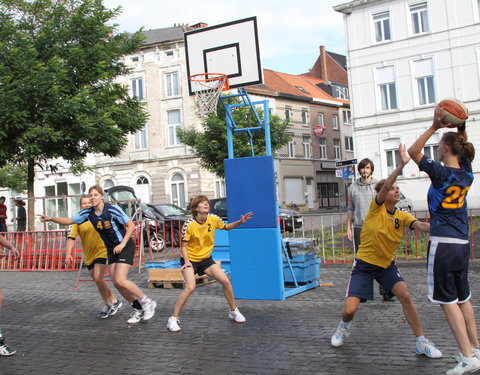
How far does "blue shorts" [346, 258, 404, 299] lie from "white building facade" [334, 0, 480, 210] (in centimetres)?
2680

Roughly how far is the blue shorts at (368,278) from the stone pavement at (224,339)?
61 cm

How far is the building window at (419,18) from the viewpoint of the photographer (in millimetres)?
31344

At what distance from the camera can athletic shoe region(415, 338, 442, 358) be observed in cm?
508

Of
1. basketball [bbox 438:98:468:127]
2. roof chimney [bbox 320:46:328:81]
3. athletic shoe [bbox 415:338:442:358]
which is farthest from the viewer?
roof chimney [bbox 320:46:328:81]

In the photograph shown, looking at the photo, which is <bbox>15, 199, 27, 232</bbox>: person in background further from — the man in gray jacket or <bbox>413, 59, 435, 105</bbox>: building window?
<bbox>413, 59, 435, 105</bbox>: building window

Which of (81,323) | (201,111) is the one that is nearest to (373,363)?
(81,323)

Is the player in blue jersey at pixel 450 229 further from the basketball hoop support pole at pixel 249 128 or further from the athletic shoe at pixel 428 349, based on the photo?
the basketball hoop support pole at pixel 249 128

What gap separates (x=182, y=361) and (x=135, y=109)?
46.8ft

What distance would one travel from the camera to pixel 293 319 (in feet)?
23.5

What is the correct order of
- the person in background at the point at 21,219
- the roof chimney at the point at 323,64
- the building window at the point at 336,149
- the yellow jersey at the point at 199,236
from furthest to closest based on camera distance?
the roof chimney at the point at 323,64 → the building window at the point at 336,149 → the person in background at the point at 21,219 → the yellow jersey at the point at 199,236

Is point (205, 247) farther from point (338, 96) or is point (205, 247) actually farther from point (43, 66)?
point (338, 96)

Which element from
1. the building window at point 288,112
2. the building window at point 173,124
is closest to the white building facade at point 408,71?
the building window at point 173,124

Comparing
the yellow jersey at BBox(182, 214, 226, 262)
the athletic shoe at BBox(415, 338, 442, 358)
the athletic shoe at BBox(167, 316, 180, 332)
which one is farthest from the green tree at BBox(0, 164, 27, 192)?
the athletic shoe at BBox(415, 338, 442, 358)

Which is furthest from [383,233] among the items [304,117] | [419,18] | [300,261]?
[304,117]
